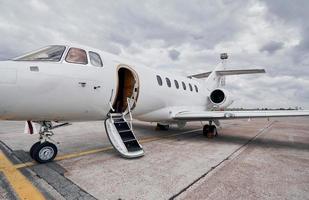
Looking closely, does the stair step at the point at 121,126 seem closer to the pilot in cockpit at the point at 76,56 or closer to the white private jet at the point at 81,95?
the white private jet at the point at 81,95

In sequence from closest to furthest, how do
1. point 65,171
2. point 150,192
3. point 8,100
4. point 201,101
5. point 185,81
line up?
point 150,192 < point 8,100 < point 65,171 < point 185,81 < point 201,101

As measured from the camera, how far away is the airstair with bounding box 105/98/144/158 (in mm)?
4777

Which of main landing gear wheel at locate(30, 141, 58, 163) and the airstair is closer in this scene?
main landing gear wheel at locate(30, 141, 58, 163)

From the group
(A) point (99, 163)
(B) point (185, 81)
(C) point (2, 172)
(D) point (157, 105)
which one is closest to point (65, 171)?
(A) point (99, 163)

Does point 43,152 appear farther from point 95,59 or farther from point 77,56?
point 95,59

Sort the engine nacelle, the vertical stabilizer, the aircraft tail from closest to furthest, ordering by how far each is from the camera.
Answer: the engine nacelle, the aircraft tail, the vertical stabilizer

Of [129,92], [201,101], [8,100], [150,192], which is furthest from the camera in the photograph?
[201,101]

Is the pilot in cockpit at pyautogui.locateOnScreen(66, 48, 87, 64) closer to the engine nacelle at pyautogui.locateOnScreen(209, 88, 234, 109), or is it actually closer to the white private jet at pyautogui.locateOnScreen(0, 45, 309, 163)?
the white private jet at pyautogui.locateOnScreen(0, 45, 309, 163)

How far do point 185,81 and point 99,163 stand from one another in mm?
6649

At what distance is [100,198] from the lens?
266 centimetres

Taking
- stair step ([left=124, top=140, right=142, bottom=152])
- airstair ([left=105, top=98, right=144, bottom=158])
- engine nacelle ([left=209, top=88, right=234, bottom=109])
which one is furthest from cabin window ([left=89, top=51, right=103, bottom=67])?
engine nacelle ([left=209, top=88, right=234, bottom=109])

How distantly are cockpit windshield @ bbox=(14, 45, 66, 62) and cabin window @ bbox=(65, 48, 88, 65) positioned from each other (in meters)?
0.17

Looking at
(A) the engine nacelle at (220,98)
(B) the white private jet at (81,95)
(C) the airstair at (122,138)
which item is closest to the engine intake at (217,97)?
(A) the engine nacelle at (220,98)

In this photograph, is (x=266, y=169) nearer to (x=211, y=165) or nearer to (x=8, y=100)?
(x=211, y=165)
